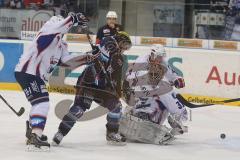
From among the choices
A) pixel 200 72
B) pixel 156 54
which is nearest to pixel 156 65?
pixel 156 54

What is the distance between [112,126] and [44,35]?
112 cm

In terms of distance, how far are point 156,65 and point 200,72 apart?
3469mm

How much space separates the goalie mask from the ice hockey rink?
649mm

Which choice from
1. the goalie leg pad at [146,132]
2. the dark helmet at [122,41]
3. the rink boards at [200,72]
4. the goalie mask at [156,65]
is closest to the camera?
the dark helmet at [122,41]

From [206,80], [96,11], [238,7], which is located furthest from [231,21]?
[96,11]

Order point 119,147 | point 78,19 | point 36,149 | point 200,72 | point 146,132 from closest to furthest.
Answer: point 36,149
point 78,19
point 119,147
point 146,132
point 200,72

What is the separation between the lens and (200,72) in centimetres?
951

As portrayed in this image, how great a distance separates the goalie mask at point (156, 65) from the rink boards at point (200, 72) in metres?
3.13

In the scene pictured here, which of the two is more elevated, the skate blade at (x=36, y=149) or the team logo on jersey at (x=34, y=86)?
the team logo on jersey at (x=34, y=86)

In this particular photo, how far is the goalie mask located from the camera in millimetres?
6113

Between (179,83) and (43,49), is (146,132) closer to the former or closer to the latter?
(179,83)

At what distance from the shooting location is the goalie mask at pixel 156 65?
6113mm

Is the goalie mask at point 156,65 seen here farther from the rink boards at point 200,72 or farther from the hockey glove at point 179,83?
the rink boards at point 200,72

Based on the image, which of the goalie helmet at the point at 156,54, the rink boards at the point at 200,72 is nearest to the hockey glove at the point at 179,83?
the goalie helmet at the point at 156,54
